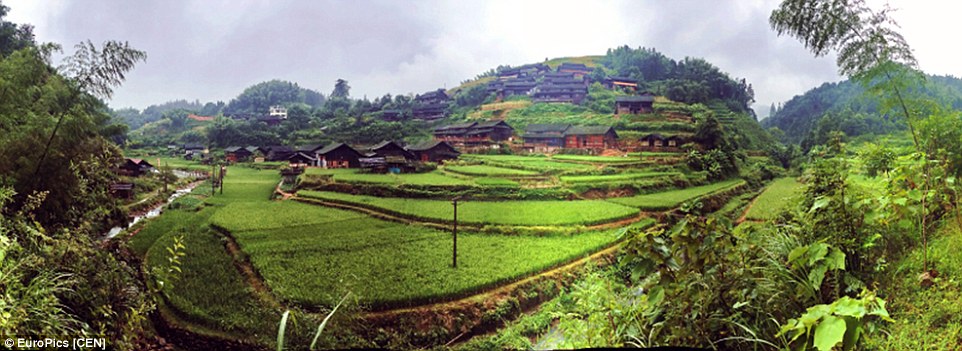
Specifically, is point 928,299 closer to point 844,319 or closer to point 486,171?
point 844,319

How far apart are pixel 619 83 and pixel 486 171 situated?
4.51ft

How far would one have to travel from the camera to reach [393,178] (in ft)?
11.0

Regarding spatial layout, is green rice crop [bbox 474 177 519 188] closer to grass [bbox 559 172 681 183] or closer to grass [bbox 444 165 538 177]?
grass [bbox 444 165 538 177]

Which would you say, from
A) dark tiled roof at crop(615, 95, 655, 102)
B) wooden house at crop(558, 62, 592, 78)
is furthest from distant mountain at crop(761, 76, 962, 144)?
wooden house at crop(558, 62, 592, 78)

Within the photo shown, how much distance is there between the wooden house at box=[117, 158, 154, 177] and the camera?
3.31m

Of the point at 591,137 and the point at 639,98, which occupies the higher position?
the point at 639,98

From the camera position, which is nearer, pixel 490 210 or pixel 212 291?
pixel 212 291

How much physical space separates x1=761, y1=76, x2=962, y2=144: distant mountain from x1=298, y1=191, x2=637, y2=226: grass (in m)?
1.86

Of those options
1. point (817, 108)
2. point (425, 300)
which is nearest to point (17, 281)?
point (425, 300)

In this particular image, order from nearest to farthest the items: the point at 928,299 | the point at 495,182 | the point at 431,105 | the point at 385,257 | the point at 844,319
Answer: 1. the point at 844,319
2. the point at 928,299
3. the point at 385,257
4. the point at 495,182
5. the point at 431,105

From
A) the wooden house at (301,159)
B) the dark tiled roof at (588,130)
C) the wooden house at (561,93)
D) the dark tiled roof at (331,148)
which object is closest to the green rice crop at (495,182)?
the dark tiled roof at (588,130)

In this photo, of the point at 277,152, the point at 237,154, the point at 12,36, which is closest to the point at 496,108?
the point at 277,152

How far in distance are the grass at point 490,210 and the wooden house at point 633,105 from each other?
2.83 feet

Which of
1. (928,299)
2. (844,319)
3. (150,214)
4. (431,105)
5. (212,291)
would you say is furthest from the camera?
(431,105)
